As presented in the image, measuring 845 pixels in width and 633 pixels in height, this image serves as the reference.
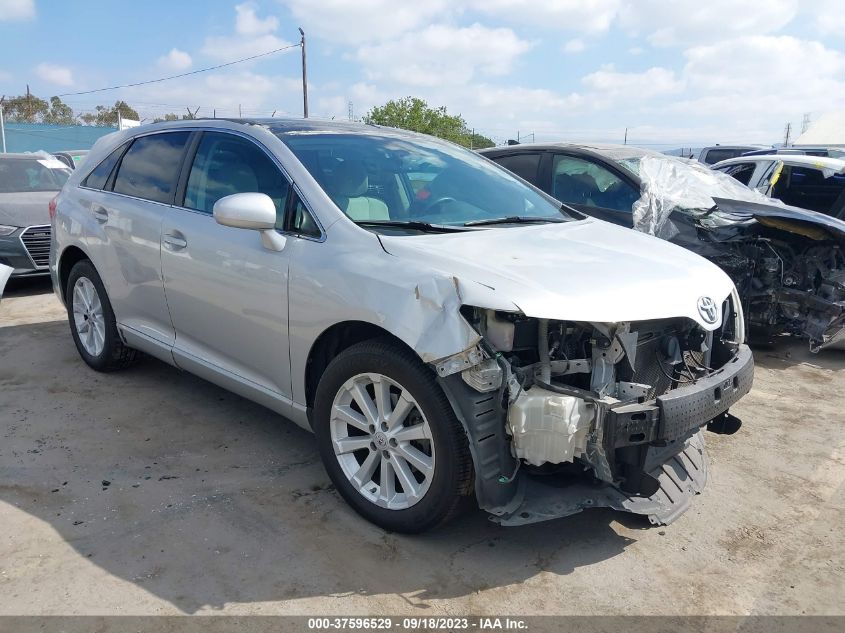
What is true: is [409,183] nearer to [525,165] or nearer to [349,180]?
[349,180]

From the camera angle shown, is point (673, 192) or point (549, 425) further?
point (673, 192)

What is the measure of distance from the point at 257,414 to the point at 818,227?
4.45m

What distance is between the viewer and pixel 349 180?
3416 millimetres

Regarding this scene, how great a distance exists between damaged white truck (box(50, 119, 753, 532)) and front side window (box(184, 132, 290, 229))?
13mm

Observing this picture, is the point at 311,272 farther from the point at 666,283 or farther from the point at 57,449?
the point at 57,449

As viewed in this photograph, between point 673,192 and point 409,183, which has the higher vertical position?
point 409,183

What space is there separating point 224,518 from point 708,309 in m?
2.35

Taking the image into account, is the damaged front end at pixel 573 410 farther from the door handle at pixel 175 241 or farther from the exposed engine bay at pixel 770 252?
the exposed engine bay at pixel 770 252

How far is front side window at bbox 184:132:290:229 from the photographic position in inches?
136

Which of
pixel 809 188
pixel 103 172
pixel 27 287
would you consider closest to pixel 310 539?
pixel 103 172

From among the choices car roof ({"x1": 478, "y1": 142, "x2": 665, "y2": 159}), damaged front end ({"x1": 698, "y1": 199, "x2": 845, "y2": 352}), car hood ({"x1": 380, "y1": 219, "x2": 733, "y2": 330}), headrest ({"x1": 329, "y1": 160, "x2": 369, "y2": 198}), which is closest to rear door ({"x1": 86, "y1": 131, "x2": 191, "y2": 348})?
headrest ({"x1": 329, "y1": 160, "x2": 369, "y2": 198})

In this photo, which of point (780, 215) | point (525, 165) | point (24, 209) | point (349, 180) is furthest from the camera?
point (24, 209)

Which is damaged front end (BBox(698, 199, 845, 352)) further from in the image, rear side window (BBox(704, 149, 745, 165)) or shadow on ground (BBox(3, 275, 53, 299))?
rear side window (BBox(704, 149, 745, 165))

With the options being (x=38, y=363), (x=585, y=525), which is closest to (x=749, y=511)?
(x=585, y=525)
